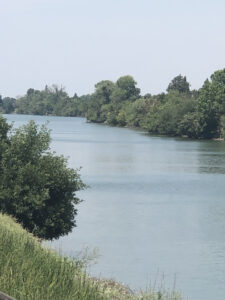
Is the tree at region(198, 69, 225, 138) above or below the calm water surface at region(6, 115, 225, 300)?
above

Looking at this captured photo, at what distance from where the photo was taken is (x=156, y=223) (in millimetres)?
41562

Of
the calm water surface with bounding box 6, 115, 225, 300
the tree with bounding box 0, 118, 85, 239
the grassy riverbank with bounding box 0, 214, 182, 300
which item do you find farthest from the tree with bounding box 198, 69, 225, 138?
the grassy riverbank with bounding box 0, 214, 182, 300

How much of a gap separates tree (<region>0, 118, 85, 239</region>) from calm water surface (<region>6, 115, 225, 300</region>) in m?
2.80

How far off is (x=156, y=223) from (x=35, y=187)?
14603 mm

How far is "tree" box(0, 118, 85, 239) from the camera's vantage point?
28.2 m

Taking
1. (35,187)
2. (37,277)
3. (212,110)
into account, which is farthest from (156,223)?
(212,110)

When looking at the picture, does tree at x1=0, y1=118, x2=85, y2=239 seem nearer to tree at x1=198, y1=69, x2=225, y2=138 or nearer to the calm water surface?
the calm water surface

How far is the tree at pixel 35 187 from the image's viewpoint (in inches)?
1109

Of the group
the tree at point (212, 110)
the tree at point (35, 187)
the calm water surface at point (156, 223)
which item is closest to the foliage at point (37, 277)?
the calm water surface at point (156, 223)

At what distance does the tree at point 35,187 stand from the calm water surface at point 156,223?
2.80 meters

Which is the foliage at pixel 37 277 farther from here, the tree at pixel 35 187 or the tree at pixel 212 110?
the tree at pixel 212 110

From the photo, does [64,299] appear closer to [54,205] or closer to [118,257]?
[54,205]

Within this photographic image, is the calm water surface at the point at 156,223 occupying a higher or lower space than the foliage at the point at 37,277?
lower

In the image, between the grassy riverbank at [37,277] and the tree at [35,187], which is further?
the tree at [35,187]
